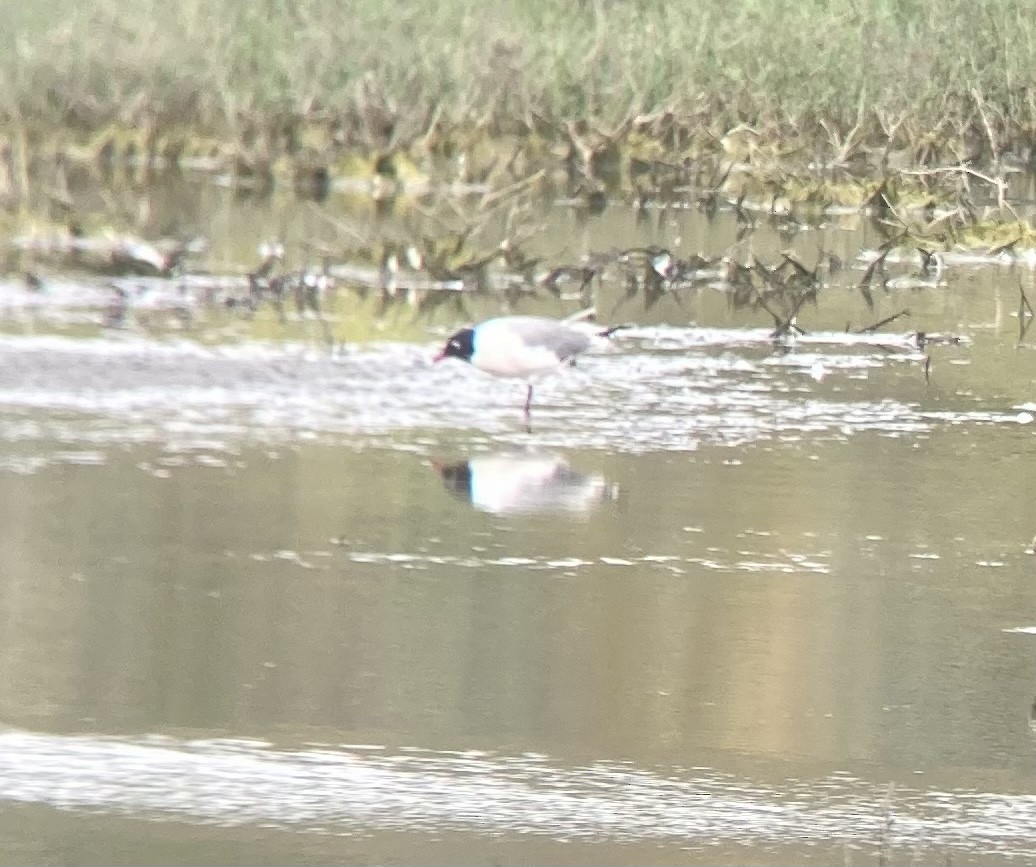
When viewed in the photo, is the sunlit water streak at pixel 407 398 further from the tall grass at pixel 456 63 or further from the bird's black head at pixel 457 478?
the tall grass at pixel 456 63

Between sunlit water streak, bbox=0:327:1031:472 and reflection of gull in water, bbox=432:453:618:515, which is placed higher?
sunlit water streak, bbox=0:327:1031:472

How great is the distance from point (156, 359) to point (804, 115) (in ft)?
50.3

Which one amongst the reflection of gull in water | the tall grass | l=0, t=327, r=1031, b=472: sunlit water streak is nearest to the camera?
the reflection of gull in water

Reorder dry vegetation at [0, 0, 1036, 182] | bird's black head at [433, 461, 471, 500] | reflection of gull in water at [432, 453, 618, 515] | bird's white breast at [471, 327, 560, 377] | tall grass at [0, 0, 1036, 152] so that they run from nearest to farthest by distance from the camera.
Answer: reflection of gull in water at [432, 453, 618, 515]
bird's black head at [433, 461, 471, 500]
bird's white breast at [471, 327, 560, 377]
dry vegetation at [0, 0, 1036, 182]
tall grass at [0, 0, 1036, 152]

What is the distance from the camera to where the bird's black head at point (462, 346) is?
11.6m

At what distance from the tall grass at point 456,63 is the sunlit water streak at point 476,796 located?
20.4 metres

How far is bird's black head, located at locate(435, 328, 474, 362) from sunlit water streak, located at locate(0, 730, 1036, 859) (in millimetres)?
5648

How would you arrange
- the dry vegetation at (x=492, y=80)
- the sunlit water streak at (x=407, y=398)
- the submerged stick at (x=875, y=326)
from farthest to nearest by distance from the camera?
the dry vegetation at (x=492, y=80)
the submerged stick at (x=875, y=326)
the sunlit water streak at (x=407, y=398)

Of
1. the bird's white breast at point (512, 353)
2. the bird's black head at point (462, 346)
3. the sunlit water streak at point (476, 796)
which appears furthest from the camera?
the bird's black head at point (462, 346)

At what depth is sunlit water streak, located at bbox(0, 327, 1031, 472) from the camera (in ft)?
35.2

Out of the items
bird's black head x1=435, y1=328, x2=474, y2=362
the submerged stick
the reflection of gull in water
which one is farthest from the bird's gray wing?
the submerged stick

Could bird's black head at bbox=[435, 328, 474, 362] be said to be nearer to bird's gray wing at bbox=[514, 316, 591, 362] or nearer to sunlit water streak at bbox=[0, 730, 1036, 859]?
bird's gray wing at bbox=[514, 316, 591, 362]

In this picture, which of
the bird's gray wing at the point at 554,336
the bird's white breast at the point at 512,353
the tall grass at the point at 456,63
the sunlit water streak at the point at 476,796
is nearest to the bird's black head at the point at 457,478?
the bird's white breast at the point at 512,353

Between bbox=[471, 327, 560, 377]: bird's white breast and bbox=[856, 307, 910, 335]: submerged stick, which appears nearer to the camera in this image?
bbox=[471, 327, 560, 377]: bird's white breast
